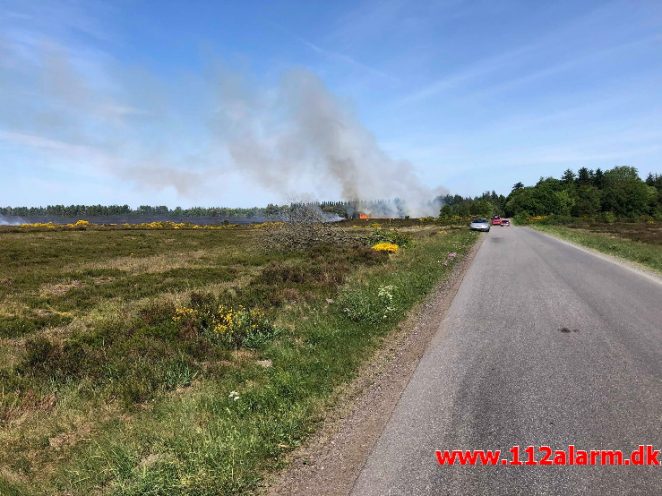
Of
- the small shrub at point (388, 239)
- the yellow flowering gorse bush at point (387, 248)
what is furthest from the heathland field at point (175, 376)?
the small shrub at point (388, 239)

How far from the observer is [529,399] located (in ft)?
17.7

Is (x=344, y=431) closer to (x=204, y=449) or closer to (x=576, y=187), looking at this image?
(x=204, y=449)

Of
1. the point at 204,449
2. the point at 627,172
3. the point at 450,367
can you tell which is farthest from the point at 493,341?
the point at 627,172

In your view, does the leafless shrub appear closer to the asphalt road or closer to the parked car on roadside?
the asphalt road

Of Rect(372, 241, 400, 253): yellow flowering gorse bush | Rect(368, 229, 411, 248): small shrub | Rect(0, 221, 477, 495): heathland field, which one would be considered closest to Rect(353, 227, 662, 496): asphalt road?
Rect(0, 221, 477, 495): heathland field

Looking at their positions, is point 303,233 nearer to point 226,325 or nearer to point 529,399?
point 226,325

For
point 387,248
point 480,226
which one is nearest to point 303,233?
point 387,248

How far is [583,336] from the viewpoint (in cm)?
802

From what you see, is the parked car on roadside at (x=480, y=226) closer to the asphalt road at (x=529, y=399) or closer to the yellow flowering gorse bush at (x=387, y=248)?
the yellow flowering gorse bush at (x=387, y=248)

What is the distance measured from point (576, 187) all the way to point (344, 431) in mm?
172746

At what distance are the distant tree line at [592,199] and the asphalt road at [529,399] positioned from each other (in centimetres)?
11007

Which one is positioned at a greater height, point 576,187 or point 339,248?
point 576,187

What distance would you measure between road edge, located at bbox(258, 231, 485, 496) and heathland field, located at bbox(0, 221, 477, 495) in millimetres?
197

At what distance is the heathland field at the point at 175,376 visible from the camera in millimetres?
4336
